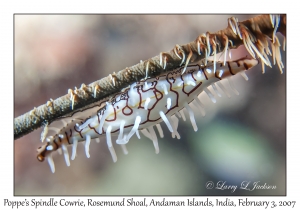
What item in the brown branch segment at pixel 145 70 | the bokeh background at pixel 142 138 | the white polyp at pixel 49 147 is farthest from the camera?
the bokeh background at pixel 142 138

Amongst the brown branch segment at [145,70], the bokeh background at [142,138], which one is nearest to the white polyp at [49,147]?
the brown branch segment at [145,70]

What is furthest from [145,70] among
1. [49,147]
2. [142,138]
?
[142,138]

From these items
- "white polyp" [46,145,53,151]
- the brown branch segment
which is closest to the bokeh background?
"white polyp" [46,145,53,151]

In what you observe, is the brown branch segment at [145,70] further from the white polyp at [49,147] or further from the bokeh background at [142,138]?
the bokeh background at [142,138]

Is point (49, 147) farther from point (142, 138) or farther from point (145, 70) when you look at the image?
point (142, 138)

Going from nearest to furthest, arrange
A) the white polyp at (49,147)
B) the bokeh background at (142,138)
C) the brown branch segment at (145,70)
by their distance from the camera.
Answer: the brown branch segment at (145,70) → the white polyp at (49,147) → the bokeh background at (142,138)
